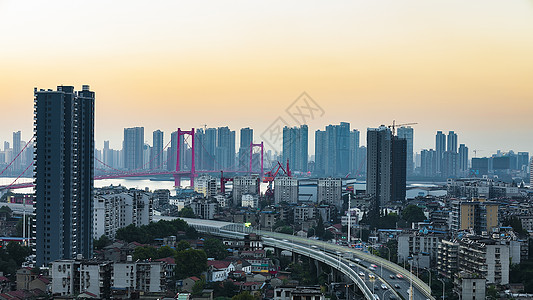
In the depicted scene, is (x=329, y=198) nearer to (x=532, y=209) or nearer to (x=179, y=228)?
(x=532, y=209)

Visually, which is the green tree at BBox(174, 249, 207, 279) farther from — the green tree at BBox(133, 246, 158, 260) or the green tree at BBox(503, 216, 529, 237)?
the green tree at BBox(503, 216, 529, 237)

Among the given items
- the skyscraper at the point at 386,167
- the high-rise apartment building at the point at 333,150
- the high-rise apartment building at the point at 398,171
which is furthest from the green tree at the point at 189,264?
the high-rise apartment building at the point at 333,150

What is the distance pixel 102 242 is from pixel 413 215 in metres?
7.89

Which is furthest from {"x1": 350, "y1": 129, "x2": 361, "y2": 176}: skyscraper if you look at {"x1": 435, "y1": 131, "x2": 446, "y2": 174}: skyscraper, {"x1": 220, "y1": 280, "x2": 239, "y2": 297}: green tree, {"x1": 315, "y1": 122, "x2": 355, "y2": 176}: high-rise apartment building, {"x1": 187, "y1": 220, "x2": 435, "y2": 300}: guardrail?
{"x1": 220, "y1": 280, "x2": 239, "y2": 297}: green tree

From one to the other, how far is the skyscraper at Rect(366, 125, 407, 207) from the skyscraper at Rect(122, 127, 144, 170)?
20.8 m

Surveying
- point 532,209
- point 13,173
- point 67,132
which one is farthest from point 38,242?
point 13,173

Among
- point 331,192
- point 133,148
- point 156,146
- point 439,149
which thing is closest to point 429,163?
point 439,149

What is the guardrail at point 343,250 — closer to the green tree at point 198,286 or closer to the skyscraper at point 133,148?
the green tree at point 198,286

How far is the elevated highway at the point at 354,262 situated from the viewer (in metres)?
7.60

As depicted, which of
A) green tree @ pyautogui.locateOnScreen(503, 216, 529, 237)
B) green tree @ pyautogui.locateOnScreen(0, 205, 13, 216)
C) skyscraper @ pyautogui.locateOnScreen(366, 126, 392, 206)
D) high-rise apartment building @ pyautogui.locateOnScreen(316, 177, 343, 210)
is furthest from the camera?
high-rise apartment building @ pyautogui.locateOnScreen(316, 177, 343, 210)

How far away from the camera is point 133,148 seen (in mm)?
39469

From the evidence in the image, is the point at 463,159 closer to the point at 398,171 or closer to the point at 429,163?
the point at 429,163

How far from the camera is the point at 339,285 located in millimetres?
9062

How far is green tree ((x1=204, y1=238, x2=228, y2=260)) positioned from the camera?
404 inches
